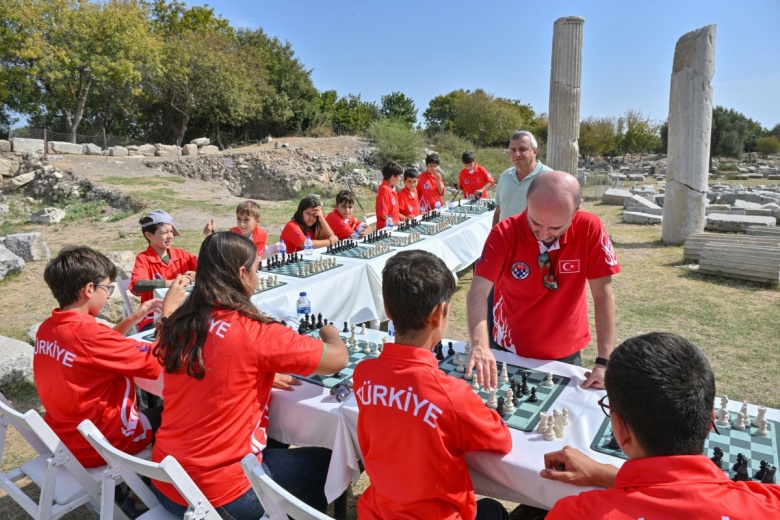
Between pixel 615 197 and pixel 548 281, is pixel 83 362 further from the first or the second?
pixel 615 197

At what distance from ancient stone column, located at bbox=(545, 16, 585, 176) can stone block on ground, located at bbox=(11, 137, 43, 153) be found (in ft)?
77.6

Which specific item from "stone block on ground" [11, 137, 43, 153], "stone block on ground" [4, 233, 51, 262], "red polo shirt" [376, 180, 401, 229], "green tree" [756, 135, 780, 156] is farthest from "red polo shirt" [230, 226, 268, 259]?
"green tree" [756, 135, 780, 156]

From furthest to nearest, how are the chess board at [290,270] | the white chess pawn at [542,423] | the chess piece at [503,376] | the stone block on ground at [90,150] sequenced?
the stone block on ground at [90,150] → the chess board at [290,270] → the chess piece at [503,376] → the white chess pawn at [542,423]

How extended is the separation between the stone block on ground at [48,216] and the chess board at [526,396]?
1658 cm

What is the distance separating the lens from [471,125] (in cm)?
4312

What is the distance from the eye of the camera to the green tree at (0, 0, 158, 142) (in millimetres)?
24141

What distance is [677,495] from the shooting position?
4.28 ft

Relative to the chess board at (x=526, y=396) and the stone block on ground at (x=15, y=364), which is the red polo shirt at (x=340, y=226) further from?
the chess board at (x=526, y=396)

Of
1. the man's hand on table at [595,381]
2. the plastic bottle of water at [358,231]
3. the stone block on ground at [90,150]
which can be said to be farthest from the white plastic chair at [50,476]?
the stone block on ground at [90,150]

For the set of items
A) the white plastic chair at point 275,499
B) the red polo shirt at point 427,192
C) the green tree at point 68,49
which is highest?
the green tree at point 68,49

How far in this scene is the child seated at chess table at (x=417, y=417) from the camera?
6.19ft

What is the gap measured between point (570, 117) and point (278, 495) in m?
9.37

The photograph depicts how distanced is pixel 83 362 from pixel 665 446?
105 inches

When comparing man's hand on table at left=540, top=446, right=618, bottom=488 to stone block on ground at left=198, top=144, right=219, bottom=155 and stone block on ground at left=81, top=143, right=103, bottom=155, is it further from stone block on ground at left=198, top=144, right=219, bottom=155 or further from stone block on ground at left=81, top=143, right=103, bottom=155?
stone block on ground at left=198, top=144, right=219, bottom=155
